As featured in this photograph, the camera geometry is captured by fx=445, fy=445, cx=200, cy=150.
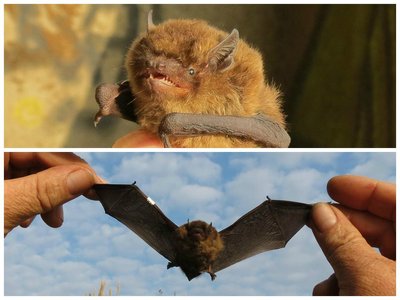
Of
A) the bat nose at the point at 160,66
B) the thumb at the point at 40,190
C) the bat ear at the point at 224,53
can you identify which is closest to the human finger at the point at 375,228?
the bat ear at the point at 224,53

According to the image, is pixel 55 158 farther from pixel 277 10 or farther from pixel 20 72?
pixel 277 10

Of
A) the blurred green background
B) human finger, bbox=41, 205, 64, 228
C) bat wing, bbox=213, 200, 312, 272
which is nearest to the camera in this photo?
bat wing, bbox=213, 200, 312, 272

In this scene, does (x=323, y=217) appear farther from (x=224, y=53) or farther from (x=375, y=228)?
(x=224, y=53)

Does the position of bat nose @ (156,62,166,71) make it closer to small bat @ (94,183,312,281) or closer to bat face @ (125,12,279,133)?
bat face @ (125,12,279,133)

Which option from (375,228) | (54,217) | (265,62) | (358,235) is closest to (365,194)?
(375,228)

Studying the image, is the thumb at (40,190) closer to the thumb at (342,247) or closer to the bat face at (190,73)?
the bat face at (190,73)

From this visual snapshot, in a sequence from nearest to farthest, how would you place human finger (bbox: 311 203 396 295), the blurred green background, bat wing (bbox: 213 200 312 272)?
1. human finger (bbox: 311 203 396 295)
2. bat wing (bbox: 213 200 312 272)
3. the blurred green background

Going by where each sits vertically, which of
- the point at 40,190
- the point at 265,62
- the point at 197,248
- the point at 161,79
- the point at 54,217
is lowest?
the point at 54,217

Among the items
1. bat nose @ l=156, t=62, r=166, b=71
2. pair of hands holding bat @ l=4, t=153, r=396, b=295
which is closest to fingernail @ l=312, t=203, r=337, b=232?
pair of hands holding bat @ l=4, t=153, r=396, b=295
